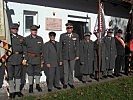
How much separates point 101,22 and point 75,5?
171 cm

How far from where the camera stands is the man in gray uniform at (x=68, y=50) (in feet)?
36.3

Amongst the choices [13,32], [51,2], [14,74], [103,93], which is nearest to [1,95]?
[14,74]

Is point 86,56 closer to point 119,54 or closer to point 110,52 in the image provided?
point 110,52

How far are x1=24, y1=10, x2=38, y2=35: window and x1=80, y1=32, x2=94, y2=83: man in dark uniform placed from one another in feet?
5.93

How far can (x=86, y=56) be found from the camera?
1252cm

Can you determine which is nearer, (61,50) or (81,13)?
(61,50)

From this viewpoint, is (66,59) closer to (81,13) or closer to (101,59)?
(101,59)

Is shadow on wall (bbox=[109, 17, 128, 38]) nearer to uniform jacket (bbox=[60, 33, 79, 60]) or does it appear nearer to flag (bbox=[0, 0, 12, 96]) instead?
uniform jacket (bbox=[60, 33, 79, 60])

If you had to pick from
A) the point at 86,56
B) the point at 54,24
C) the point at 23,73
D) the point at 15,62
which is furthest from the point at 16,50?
the point at 86,56

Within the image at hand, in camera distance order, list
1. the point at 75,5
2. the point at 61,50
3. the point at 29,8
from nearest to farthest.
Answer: the point at 61,50 < the point at 29,8 < the point at 75,5

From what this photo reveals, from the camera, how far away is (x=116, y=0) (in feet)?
52.3

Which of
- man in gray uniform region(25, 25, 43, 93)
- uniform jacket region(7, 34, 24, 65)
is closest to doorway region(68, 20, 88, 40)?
man in gray uniform region(25, 25, 43, 93)

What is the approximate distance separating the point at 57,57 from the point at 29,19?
2.02m

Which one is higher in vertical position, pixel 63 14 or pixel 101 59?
pixel 63 14
